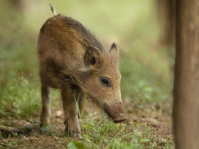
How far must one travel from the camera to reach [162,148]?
423cm

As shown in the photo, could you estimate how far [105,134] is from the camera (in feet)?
15.7

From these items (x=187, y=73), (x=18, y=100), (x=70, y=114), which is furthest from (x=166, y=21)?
(x=187, y=73)

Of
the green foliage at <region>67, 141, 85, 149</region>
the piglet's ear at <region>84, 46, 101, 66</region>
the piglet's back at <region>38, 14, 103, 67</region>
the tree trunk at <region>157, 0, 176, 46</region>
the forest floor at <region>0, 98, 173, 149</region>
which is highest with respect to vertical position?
the tree trunk at <region>157, 0, 176, 46</region>

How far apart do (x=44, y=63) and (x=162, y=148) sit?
2412 millimetres

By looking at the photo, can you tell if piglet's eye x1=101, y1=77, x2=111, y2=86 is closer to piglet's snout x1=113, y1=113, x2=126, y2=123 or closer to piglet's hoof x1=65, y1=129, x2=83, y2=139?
piglet's snout x1=113, y1=113, x2=126, y2=123

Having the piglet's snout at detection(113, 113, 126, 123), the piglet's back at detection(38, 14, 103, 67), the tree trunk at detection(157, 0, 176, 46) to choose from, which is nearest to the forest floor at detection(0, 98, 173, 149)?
the piglet's snout at detection(113, 113, 126, 123)

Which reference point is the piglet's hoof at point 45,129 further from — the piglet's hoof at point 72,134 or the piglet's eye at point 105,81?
the piglet's eye at point 105,81

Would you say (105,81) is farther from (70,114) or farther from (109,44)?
(109,44)

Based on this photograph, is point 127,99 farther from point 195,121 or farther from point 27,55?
point 195,121

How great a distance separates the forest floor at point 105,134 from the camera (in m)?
4.11

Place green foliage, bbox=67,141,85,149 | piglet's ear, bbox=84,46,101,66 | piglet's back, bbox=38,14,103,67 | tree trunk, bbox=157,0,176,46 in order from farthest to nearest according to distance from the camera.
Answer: tree trunk, bbox=157,0,176,46, piglet's back, bbox=38,14,103,67, piglet's ear, bbox=84,46,101,66, green foliage, bbox=67,141,85,149

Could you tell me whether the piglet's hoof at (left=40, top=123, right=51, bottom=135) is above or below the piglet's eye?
below

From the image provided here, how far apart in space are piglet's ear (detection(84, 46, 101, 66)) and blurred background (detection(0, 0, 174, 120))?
990 mm

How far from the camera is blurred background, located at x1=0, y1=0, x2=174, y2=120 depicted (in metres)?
6.55
